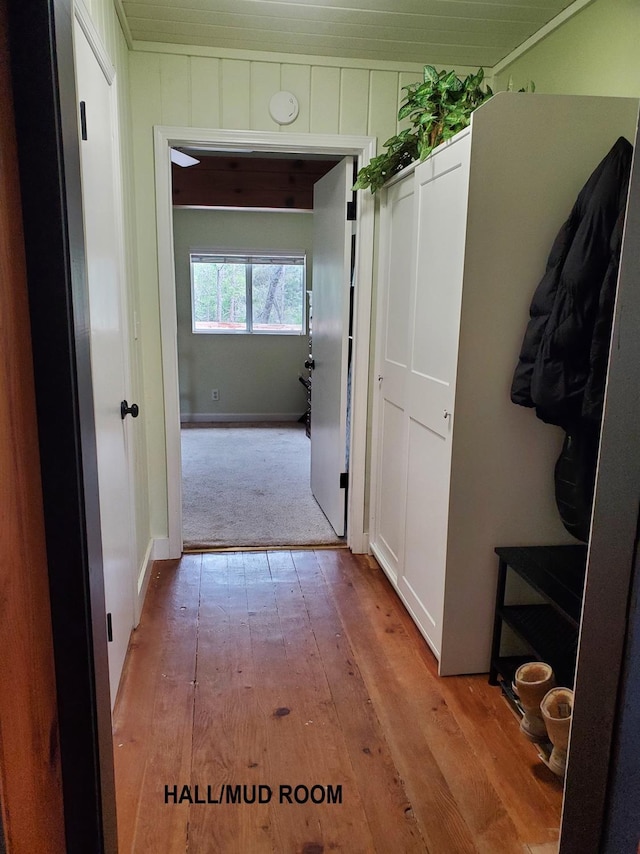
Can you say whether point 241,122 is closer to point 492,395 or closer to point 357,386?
point 357,386

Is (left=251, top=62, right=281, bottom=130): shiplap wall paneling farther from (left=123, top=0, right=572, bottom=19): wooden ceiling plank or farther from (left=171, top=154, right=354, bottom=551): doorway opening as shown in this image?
(left=171, top=154, right=354, bottom=551): doorway opening

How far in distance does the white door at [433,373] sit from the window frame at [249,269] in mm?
4266

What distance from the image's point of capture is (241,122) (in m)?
2.73

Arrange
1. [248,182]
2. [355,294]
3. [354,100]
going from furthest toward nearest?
[248,182] < [355,294] < [354,100]

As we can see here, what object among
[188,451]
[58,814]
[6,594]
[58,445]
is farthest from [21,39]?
[188,451]

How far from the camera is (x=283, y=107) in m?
2.73

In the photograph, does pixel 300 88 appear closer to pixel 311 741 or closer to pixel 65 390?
pixel 65 390

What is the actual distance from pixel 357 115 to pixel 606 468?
8.38 feet

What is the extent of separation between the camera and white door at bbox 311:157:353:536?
3080mm

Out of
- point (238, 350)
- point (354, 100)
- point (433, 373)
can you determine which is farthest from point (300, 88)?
point (238, 350)

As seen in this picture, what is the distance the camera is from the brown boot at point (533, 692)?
174 cm

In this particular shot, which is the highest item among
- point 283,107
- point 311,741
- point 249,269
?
point 283,107

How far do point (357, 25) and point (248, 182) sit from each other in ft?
10.2

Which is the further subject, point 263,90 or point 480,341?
point 263,90
